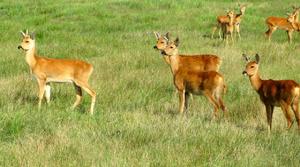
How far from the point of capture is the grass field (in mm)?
7285

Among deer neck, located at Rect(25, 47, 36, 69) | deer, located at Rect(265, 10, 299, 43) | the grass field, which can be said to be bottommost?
deer, located at Rect(265, 10, 299, 43)

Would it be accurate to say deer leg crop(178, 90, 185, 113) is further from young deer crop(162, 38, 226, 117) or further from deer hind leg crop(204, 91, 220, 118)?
deer hind leg crop(204, 91, 220, 118)

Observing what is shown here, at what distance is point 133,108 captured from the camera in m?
10.9

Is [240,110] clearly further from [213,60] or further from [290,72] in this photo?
[290,72]

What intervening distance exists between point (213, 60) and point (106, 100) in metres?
2.99

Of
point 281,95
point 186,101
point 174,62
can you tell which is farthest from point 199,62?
point 281,95

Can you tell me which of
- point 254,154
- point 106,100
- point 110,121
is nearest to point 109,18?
point 106,100

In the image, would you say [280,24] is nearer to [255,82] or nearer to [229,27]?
[229,27]

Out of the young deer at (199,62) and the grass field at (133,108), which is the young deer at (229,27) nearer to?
the grass field at (133,108)

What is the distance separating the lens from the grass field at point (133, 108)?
23.9 ft

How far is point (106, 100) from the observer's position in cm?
1184

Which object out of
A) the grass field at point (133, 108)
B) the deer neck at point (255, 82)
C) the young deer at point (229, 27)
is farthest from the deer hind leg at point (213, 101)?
the young deer at point (229, 27)

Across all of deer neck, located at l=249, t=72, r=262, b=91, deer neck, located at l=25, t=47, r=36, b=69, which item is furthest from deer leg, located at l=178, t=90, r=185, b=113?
deer neck, located at l=25, t=47, r=36, b=69

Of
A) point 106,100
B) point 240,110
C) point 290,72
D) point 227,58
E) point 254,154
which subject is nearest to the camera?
point 254,154
